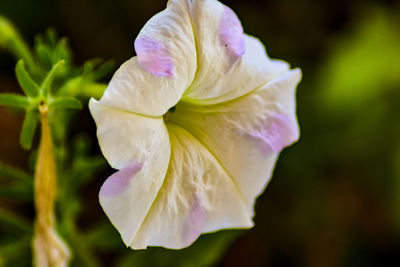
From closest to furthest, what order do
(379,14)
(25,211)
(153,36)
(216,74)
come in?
(153,36) < (216,74) < (25,211) < (379,14)

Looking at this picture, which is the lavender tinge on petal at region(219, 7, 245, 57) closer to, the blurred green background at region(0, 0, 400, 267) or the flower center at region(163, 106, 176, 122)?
the flower center at region(163, 106, 176, 122)

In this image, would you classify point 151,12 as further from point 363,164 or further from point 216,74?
point 216,74

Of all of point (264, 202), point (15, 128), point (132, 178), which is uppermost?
point (132, 178)

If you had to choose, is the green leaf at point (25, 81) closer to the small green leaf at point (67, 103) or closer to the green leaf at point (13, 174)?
the small green leaf at point (67, 103)

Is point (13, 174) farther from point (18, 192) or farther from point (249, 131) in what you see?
point (249, 131)

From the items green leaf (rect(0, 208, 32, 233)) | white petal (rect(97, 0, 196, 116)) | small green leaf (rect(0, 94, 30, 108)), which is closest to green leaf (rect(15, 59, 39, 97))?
small green leaf (rect(0, 94, 30, 108))

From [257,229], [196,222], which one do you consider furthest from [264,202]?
[196,222]

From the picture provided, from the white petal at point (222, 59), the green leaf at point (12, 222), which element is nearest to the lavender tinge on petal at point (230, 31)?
the white petal at point (222, 59)
